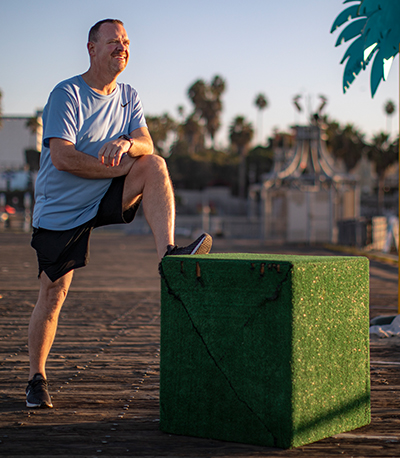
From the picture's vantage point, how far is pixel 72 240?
10.3 feet

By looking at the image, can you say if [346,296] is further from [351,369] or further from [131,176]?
[131,176]

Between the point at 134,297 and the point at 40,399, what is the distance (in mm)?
5061

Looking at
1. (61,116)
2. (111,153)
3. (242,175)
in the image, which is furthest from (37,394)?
(242,175)

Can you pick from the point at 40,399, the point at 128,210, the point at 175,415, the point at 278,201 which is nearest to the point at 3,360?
the point at 40,399

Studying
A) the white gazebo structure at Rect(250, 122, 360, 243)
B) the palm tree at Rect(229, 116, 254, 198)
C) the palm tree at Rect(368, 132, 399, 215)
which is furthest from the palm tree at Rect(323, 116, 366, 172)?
the white gazebo structure at Rect(250, 122, 360, 243)

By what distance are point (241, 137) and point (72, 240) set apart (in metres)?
80.9

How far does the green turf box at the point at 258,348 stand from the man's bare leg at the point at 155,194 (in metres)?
0.37

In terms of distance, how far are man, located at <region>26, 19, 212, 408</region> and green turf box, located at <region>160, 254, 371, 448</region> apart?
526mm

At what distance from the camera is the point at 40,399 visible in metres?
3.04

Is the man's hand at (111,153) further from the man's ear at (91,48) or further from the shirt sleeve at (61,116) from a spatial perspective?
the man's ear at (91,48)

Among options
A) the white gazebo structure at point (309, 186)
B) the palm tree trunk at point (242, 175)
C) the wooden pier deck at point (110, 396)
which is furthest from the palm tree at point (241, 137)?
the wooden pier deck at point (110, 396)

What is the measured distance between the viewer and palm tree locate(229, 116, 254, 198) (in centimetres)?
8244

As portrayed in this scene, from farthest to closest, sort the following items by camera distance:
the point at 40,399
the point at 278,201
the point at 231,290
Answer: the point at 278,201
the point at 40,399
the point at 231,290

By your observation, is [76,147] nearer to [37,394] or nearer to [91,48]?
[91,48]
